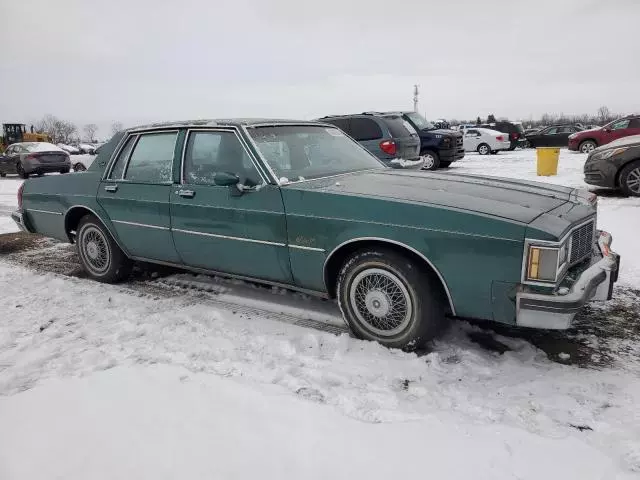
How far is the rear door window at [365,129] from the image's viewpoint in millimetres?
10766

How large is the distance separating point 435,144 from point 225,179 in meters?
11.8

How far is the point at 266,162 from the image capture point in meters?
Answer: 3.76

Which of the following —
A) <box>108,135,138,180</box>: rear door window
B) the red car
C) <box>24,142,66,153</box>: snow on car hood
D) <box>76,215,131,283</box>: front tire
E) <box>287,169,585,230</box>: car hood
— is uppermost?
the red car

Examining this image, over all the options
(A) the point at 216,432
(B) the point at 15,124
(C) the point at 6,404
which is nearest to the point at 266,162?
(A) the point at 216,432

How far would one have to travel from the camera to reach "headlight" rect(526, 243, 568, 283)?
2.69 meters

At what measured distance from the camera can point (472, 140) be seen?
23.5 meters

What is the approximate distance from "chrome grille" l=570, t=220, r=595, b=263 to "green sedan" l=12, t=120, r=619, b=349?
20 millimetres

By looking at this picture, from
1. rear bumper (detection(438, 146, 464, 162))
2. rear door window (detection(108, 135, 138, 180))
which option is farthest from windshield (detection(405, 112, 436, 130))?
rear door window (detection(108, 135, 138, 180))

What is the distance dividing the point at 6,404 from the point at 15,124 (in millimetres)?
→ 36765

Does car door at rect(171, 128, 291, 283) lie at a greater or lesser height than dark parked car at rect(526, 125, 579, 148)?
lesser

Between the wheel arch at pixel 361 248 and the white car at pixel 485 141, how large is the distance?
21.6 metres

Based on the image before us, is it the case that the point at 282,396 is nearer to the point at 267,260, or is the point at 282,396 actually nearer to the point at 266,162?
the point at 267,260

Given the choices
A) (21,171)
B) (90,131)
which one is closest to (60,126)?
(90,131)

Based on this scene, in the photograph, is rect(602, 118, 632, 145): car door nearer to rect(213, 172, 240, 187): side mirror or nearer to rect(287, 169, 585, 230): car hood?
rect(287, 169, 585, 230): car hood
